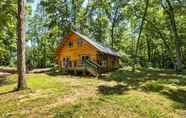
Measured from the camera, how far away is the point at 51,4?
156ft

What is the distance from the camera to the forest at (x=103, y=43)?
1258 centimetres

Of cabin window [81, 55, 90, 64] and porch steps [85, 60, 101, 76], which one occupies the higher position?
cabin window [81, 55, 90, 64]

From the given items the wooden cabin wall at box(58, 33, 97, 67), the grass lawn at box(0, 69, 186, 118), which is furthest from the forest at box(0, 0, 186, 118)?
the wooden cabin wall at box(58, 33, 97, 67)

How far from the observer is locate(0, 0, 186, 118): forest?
1258cm

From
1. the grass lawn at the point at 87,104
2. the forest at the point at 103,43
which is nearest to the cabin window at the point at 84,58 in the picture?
the forest at the point at 103,43

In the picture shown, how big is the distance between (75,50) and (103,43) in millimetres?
22798

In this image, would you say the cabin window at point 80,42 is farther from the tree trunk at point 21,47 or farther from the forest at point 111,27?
the tree trunk at point 21,47

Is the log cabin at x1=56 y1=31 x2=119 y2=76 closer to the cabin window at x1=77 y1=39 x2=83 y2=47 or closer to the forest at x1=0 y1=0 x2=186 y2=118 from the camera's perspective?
the cabin window at x1=77 y1=39 x2=83 y2=47

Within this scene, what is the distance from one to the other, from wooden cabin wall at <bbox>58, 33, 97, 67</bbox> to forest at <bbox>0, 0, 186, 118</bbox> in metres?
4.00

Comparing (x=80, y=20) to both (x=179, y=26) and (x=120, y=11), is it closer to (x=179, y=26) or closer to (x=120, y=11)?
(x=120, y=11)

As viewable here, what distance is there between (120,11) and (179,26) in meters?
12.0

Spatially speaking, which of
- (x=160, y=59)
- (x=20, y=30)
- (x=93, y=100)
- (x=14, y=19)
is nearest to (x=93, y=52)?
(x=14, y=19)

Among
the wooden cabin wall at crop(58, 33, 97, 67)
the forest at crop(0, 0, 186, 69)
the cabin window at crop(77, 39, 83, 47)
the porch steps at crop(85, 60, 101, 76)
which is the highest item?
the forest at crop(0, 0, 186, 69)

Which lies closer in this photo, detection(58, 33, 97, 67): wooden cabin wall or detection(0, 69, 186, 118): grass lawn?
detection(0, 69, 186, 118): grass lawn
